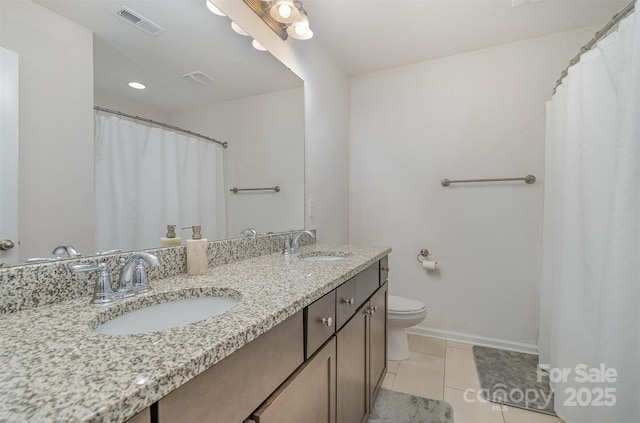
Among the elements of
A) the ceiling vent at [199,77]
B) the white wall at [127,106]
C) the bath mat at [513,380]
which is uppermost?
the ceiling vent at [199,77]

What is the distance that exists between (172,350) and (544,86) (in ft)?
8.68

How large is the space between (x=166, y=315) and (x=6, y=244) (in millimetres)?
397

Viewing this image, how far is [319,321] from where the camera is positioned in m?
0.86

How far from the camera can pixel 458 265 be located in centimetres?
228

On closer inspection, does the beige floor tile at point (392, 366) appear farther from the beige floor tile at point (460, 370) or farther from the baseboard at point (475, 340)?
the baseboard at point (475, 340)

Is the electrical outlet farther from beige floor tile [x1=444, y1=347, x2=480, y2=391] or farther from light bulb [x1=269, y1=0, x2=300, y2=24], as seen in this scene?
beige floor tile [x1=444, y1=347, x2=480, y2=391]

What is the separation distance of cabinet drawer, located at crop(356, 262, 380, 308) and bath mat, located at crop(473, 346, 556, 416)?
956 millimetres

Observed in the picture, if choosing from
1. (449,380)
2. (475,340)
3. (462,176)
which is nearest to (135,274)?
(449,380)

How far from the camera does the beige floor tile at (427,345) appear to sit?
2.14 metres

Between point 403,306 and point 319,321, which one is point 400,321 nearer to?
point 403,306

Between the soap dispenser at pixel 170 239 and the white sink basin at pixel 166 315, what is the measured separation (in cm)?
29

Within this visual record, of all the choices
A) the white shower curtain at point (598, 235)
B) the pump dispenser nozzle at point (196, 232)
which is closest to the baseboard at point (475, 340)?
the white shower curtain at point (598, 235)

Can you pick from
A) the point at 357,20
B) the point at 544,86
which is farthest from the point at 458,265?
the point at 357,20

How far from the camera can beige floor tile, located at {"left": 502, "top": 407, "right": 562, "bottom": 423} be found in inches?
56.5
